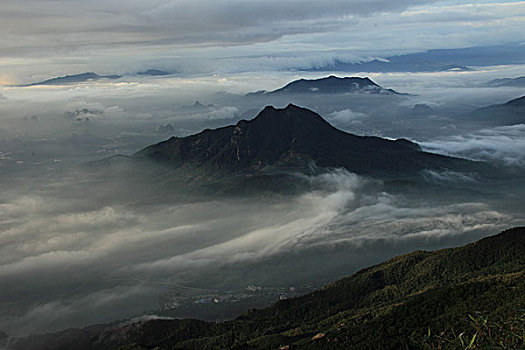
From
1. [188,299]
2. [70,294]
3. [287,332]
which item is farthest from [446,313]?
[70,294]

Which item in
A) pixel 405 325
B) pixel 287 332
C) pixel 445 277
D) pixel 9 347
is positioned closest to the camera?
pixel 405 325

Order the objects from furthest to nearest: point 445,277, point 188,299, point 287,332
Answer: point 188,299, point 445,277, point 287,332

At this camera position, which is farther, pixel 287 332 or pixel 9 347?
pixel 9 347

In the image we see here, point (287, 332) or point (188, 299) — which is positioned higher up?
→ point (287, 332)

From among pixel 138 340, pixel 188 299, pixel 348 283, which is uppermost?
pixel 348 283

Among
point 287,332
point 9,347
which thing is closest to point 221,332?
point 287,332

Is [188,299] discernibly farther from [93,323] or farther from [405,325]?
[405,325]
